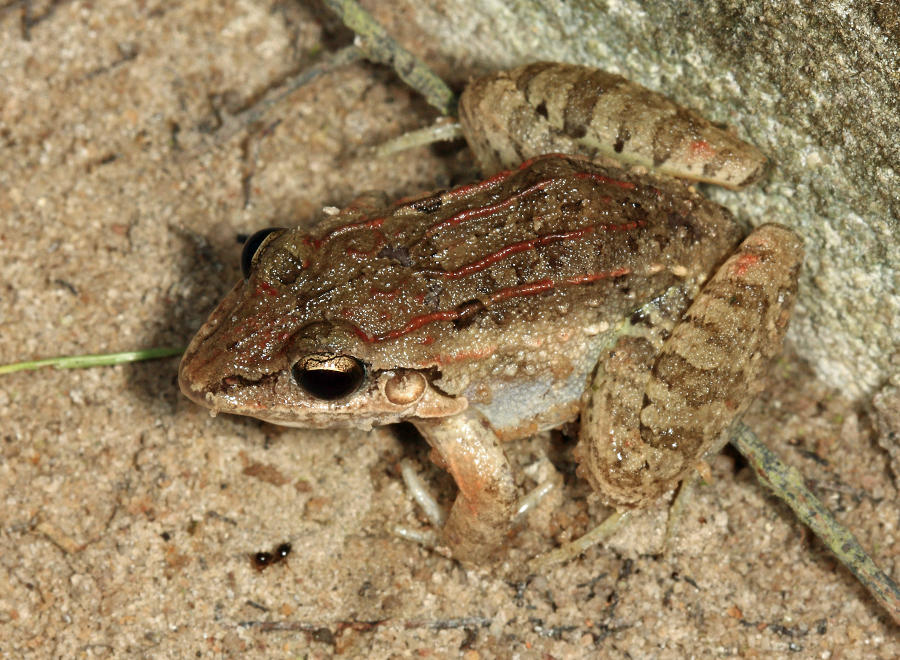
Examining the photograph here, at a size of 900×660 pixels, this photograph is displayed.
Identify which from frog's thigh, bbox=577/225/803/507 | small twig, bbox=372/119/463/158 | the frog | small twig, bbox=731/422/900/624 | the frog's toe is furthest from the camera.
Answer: small twig, bbox=372/119/463/158

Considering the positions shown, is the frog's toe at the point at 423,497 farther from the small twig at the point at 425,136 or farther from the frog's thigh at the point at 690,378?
the small twig at the point at 425,136

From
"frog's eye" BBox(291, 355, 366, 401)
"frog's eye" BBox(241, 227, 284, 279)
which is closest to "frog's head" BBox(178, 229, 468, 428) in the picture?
"frog's eye" BBox(291, 355, 366, 401)

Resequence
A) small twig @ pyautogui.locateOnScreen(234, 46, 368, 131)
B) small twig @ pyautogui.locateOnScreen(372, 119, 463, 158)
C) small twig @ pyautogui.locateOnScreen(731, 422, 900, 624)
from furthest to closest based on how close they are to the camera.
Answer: small twig @ pyautogui.locateOnScreen(234, 46, 368, 131) → small twig @ pyautogui.locateOnScreen(372, 119, 463, 158) → small twig @ pyautogui.locateOnScreen(731, 422, 900, 624)

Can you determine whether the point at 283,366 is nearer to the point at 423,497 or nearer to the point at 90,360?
the point at 423,497

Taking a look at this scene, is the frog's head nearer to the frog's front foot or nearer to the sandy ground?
the frog's front foot

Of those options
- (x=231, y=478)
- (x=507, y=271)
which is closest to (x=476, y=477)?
(x=507, y=271)

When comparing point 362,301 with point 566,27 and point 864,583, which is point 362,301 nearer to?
point 566,27
